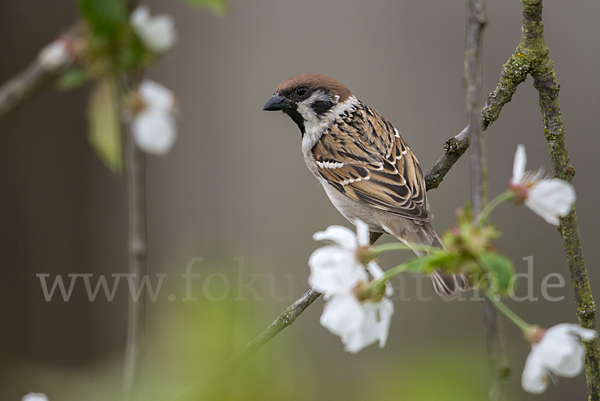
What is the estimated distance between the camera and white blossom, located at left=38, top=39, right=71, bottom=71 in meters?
0.49

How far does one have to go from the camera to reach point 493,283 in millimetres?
649

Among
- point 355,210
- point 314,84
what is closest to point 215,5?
point 355,210

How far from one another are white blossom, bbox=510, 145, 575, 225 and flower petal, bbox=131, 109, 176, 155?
487 millimetres

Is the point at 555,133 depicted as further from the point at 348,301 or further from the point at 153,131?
the point at 153,131

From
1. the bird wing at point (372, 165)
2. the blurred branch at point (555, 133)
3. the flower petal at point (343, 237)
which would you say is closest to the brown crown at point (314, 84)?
the bird wing at point (372, 165)

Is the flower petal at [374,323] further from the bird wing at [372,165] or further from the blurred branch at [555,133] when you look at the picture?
the bird wing at [372,165]

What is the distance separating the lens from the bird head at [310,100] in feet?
9.26

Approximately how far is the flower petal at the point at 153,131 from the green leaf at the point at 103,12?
0.08m

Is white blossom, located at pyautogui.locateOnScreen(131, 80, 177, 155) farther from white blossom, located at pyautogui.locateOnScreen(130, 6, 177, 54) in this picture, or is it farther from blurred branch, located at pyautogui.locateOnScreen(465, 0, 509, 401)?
blurred branch, located at pyautogui.locateOnScreen(465, 0, 509, 401)

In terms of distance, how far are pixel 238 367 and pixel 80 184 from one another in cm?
391

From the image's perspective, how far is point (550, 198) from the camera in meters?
0.80

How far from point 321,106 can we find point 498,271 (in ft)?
7.80

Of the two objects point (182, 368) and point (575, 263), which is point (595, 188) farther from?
point (182, 368)

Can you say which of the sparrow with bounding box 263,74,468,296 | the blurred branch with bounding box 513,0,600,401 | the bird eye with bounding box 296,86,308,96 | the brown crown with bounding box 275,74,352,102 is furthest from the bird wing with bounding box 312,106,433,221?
the blurred branch with bounding box 513,0,600,401
